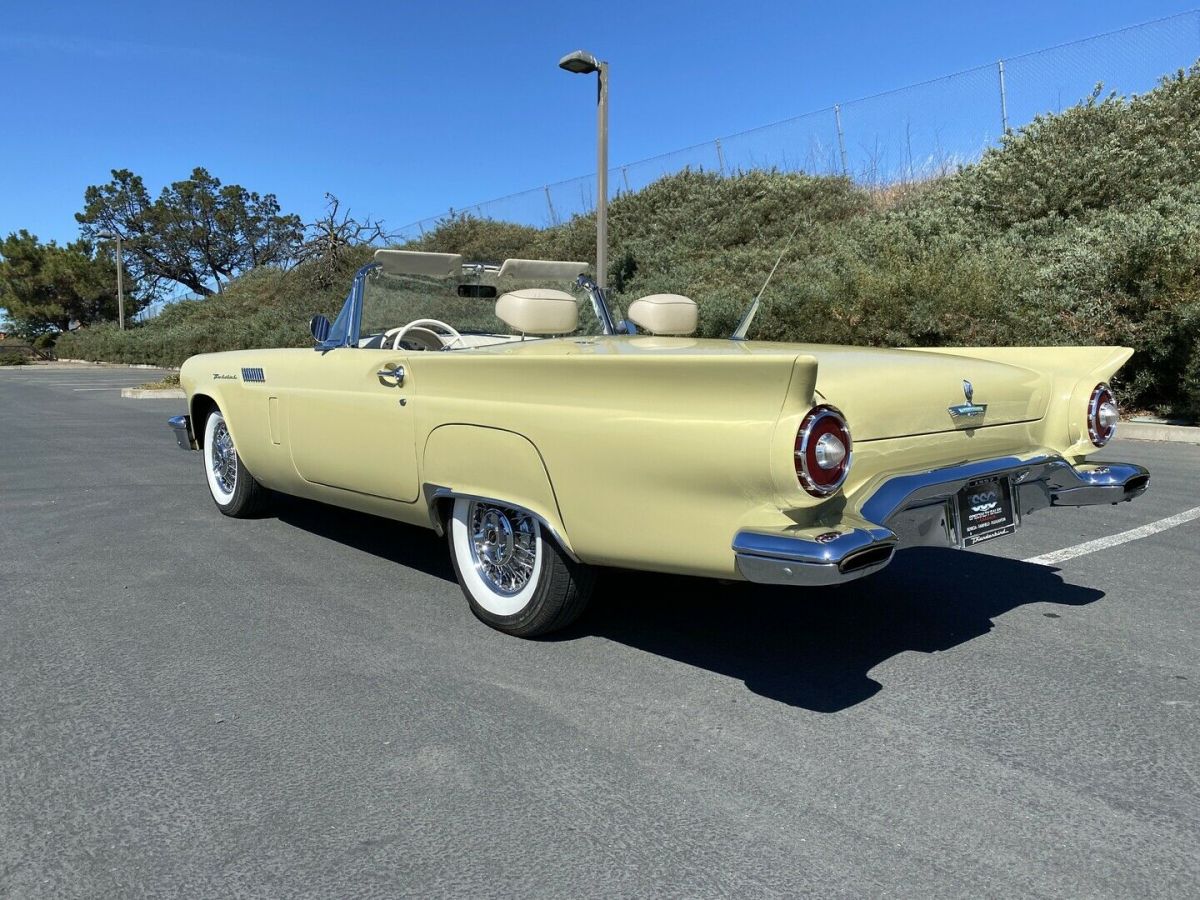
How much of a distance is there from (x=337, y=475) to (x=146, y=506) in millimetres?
2646

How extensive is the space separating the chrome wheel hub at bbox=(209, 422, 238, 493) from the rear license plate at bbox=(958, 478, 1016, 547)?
4.26 meters

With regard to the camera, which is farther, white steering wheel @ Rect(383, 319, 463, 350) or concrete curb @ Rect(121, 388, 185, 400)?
concrete curb @ Rect(121, 388, 185, 400)

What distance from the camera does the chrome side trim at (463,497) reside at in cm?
308

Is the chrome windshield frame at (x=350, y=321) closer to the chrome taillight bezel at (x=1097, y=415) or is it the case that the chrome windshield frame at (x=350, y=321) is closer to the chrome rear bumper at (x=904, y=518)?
the chrome rear bumper at (x=904, y=518)

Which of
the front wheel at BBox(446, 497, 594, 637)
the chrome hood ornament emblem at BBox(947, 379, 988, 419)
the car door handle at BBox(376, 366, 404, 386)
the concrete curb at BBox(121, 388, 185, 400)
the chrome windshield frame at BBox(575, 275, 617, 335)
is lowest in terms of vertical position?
the front wheel at BBox(446, 497, 594, 637)

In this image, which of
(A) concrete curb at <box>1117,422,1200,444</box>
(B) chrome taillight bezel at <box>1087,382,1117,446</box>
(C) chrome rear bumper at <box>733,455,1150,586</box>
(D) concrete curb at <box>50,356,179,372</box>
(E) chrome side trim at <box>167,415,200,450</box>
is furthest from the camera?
(D) concrete curb at <box>50,356,179,372</box>

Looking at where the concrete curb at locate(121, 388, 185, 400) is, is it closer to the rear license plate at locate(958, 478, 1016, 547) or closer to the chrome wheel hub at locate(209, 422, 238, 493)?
the chrome wheel hub at locate(209, 422, 238, 493)

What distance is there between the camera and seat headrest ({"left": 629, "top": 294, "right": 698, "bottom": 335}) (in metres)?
4.39

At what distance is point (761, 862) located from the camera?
2049mm

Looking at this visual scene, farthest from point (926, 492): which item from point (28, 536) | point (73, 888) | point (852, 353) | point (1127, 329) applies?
point (1127, 329)

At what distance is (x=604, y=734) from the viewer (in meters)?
2.69

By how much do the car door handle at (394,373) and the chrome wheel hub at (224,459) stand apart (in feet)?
6.97

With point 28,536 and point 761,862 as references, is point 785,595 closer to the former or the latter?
point 761,862

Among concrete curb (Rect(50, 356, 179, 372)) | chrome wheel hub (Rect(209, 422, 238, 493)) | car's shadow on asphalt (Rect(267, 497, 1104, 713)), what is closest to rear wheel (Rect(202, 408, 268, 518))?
chrome wheel hub (Rect(209, 422, 238, 493))
